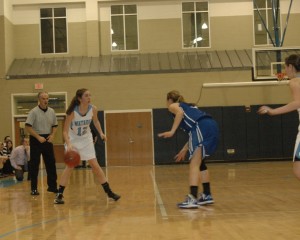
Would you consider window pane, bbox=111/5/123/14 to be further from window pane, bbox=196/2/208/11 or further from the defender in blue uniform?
the defender in blue uniform

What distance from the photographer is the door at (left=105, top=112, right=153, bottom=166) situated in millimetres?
20094

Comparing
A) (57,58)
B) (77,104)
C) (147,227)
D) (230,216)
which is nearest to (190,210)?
(230,216)

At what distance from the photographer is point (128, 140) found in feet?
66.4

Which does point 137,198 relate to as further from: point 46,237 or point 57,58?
point 57,58

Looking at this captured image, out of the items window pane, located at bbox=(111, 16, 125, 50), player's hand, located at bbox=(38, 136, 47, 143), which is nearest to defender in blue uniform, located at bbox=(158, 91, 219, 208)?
player's hand, located at bbox=(38, 136, 47, 143)

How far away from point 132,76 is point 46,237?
15349 millimetres

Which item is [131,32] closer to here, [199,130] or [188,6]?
[188,6]

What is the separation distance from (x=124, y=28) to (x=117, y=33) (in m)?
0.36

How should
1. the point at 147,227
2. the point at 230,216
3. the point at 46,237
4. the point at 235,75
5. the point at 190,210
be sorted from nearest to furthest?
the point at 46,237
the point at 147,227
the point at 230,216
the point at 190,210
the point at 235,75

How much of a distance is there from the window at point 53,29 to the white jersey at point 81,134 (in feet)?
47.4

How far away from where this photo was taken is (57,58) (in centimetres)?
2127

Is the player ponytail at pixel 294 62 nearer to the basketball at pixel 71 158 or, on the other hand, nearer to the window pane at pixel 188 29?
the basketball at pixel 71 158

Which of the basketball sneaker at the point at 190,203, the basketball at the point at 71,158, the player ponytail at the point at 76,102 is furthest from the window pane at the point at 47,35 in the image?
the basketball sneaker at the point at 190,203

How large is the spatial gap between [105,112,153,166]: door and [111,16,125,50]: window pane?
10.5ft
